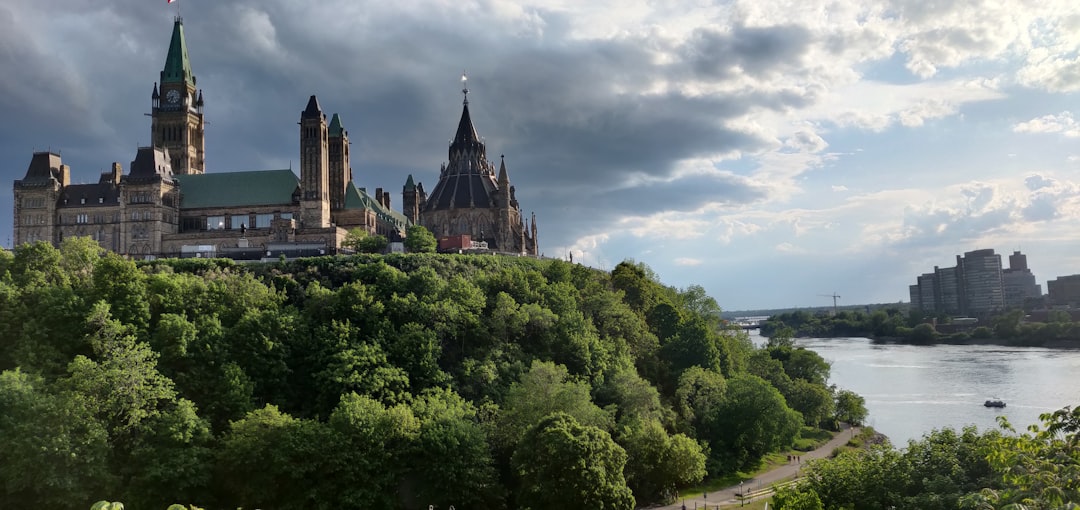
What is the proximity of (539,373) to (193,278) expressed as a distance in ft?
104

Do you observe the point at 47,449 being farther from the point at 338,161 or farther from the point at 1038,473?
the point at 338,161

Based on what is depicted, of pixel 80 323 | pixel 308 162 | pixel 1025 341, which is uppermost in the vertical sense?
pixel 308 162

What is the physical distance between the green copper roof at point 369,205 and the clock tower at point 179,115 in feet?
91.4

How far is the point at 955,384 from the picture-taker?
10431 cm

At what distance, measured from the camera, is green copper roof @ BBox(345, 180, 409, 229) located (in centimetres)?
9830

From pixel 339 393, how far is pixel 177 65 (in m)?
82.5

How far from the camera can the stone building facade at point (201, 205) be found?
301 feet

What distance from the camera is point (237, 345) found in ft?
185

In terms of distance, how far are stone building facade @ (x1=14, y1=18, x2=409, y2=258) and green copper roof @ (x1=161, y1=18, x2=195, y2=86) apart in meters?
20.1

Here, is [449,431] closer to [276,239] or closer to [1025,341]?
[276,239]

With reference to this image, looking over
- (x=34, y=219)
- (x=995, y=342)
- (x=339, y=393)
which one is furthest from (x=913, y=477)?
(x=995, y=342)

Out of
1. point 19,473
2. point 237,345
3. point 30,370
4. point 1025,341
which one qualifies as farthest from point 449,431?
point 1025,341

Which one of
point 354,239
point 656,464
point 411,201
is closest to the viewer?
point 656,464

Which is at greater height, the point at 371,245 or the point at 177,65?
the point at 177,65
